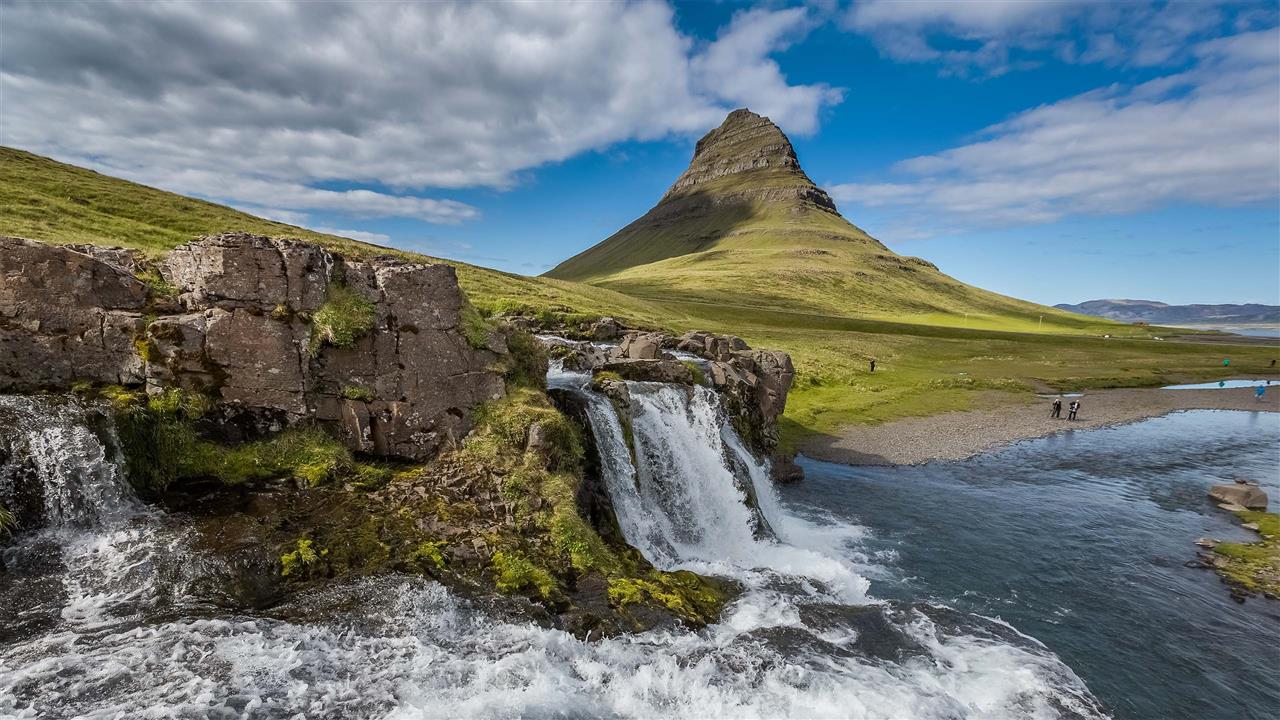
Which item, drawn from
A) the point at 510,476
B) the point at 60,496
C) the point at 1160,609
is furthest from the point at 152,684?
the point at 1160,609

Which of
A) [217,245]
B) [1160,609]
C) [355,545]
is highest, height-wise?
[217,245]

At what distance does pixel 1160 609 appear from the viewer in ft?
73.8

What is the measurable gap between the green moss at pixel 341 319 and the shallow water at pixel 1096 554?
72.4 ft

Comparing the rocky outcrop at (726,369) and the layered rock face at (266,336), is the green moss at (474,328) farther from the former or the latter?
the rocky outcrop at (726,369)

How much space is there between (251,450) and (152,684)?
8392 millimetres

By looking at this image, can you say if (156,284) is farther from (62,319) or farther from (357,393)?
(357,393)

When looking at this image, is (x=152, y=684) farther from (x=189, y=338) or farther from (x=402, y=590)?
(x=189, y=338)

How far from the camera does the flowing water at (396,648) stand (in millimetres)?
11570

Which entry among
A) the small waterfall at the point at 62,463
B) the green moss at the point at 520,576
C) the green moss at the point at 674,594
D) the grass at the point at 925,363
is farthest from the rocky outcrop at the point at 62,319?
the grass at the point at 925,363

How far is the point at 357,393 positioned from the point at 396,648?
30.4 ft

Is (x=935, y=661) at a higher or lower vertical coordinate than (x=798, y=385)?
lower

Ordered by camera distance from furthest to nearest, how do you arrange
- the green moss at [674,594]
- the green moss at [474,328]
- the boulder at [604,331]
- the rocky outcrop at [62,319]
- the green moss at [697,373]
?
the boulder at [604,331] < the green moss at [697,373] < the green moss at [474,328] < the green moss at [674,594] < the rocky outcrop at [62,319]

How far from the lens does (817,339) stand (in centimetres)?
10575

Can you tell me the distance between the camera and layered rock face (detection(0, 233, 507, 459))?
54.9 feet
